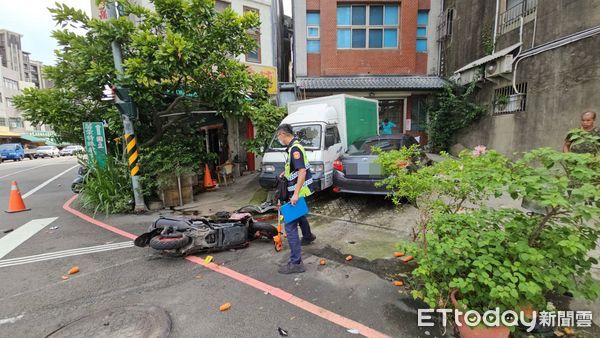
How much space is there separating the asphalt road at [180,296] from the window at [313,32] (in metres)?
11.7

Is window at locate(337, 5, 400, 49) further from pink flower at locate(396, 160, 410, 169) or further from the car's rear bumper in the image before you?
pink flower at locate(396, 160, 410, 169)

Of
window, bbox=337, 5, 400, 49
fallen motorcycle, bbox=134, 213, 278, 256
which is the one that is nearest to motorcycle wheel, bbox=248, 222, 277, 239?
fallen motorcycle, bbox=134, 213, 278, 256

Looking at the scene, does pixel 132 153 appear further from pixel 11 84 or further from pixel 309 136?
pixel 11 84

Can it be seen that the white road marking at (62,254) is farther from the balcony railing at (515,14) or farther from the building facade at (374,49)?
the balcony railing at (515,14)

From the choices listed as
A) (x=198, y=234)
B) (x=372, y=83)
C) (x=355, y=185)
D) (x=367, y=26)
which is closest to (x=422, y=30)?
(x=367, y=26)

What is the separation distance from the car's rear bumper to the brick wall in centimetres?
883

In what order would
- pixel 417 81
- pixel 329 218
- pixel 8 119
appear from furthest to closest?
pixel 8 119 < pixel 417 81 < pixel 329 218

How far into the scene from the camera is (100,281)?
3.74 m

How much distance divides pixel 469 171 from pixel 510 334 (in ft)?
4.59

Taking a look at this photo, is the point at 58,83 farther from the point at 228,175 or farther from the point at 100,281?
the point at 100,281

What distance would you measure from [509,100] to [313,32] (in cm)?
879

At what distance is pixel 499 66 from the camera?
9.62 meters

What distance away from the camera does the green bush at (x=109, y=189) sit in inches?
273

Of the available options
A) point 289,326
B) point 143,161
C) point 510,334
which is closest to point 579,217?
point 510,334
